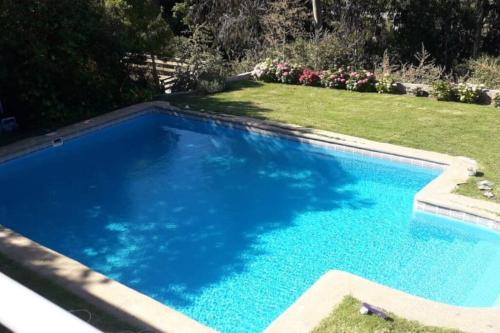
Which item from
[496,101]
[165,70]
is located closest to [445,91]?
[496,101]

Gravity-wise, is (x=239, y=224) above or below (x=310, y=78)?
below

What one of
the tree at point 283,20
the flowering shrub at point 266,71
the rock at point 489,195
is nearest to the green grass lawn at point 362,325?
the rock at point 489,195

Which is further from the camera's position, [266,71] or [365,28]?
[365,28]

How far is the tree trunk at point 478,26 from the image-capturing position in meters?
15.9

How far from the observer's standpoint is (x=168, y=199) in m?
8.76

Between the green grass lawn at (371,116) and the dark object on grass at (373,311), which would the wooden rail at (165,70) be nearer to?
the green grass lawn at (371,116)

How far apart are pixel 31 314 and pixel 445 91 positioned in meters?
12.5

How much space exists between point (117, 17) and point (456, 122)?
923 centimetres

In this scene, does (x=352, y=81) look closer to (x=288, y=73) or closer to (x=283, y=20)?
(x=288, y=73)

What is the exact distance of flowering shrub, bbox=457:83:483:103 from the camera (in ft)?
38.6

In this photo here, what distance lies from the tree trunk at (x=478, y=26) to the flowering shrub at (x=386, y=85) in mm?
5271

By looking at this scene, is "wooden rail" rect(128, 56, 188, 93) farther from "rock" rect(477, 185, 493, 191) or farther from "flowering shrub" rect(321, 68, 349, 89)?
"rock" rect(477, 185, 493, 191)

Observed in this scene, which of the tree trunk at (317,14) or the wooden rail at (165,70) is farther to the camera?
the tree trunk at (317,14)

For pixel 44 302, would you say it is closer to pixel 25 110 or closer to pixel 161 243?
pixel 161 243
